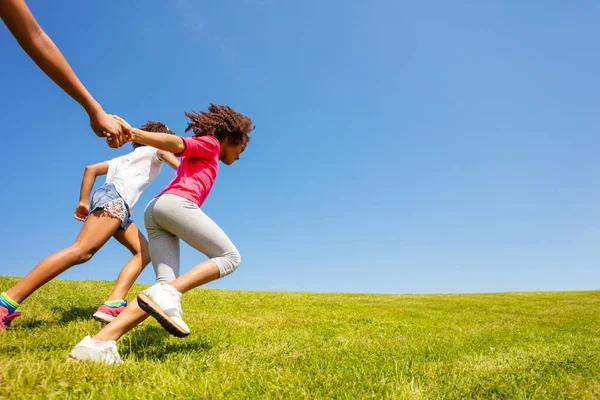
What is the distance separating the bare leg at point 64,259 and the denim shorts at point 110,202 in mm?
189

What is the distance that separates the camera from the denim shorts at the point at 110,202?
5.05 meters

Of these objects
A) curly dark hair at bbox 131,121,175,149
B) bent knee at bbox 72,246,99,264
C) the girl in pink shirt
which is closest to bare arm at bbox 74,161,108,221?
curly dark hair at bbox 131,121,175,149

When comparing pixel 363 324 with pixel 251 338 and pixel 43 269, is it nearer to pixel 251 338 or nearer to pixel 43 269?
pixel 251 338

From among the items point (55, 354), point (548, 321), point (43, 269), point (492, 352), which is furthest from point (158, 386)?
point (548, 321)

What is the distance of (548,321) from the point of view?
1287cm

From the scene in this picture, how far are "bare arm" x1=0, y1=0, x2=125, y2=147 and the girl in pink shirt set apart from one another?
0.87 feet

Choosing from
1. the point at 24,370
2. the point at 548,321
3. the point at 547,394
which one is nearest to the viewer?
the point at 24,370

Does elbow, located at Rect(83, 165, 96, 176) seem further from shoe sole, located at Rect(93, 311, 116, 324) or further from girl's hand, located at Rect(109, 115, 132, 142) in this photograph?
girl's hand, located at Rect(109, 115, 132, 142)

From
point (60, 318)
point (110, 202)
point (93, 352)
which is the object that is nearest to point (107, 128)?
point (93, 352)

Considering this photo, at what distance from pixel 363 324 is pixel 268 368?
5275 millimetres

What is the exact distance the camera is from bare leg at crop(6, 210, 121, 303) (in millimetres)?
4555

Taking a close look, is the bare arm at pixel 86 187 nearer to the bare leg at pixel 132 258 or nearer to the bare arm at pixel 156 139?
the bare leg at pixel 132 258

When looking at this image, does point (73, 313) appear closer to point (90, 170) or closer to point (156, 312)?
point (90, 170)

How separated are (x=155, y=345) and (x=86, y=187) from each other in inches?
112
